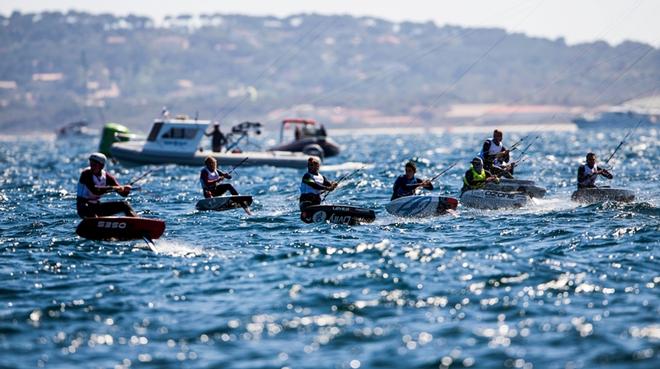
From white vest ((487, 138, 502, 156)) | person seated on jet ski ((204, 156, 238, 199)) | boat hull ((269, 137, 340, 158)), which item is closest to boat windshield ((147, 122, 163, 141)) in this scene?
boat hull ((269, 137, 340, 158))

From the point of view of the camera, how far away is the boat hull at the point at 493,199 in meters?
22.8

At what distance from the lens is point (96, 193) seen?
59.1 feet

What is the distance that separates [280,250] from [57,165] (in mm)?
36316

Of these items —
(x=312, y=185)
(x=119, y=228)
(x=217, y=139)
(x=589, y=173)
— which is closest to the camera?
(x=119, y=228)

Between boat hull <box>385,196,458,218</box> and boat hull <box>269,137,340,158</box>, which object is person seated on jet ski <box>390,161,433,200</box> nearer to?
boat hull <box>385,196,458,218</box>

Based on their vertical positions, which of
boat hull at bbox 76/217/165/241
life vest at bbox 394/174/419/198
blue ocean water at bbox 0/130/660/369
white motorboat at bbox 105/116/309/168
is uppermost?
white motorboat at bbox 105/116/309/168

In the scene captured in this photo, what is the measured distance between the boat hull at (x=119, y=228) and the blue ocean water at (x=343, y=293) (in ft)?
0.85

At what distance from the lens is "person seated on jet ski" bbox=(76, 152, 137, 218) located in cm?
1791

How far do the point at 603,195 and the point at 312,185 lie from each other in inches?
282

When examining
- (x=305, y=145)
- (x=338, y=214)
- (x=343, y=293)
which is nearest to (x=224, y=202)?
(x=338, y=214)

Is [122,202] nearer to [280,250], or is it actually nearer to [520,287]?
[280,250]

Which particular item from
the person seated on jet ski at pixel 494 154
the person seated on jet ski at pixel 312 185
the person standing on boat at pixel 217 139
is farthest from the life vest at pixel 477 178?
the person standing on boat at pixel 217 139

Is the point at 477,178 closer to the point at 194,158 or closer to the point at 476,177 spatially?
the point at 476,177

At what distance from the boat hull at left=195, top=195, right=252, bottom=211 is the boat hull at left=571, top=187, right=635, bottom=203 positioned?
26.4 feet
